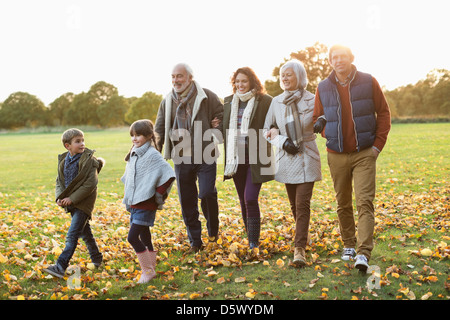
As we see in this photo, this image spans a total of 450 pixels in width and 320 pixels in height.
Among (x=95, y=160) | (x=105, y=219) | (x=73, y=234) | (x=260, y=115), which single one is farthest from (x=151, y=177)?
(x=105, y=219)

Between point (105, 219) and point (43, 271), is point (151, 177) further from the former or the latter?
point (105, 219)

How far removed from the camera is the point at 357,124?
4.44 m

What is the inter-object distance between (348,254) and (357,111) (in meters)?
1.67

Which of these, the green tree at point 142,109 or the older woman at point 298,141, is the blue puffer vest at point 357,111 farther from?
the green tree at point 142,109

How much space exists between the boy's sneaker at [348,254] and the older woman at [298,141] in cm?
50

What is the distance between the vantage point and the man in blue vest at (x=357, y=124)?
4418 millimetres

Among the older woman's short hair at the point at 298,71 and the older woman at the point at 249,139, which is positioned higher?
the older woman's short hair at the point at 298,71

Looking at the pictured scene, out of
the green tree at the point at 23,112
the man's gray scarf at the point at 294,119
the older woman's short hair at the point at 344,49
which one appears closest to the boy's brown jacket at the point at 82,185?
the man's gray scarf at the point at 294,119

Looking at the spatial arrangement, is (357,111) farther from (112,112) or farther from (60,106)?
(60,106)

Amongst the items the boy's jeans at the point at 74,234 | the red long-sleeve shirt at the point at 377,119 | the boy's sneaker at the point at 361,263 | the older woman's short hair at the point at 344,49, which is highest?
the older woman's short hair at the point at 344,49

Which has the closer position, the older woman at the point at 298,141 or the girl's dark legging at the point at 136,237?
the girl's dark legging at the point at 136,237

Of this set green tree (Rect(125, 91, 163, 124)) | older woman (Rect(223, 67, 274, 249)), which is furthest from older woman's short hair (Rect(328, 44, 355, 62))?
green tree (Rect(125, 91, 163, 124))
